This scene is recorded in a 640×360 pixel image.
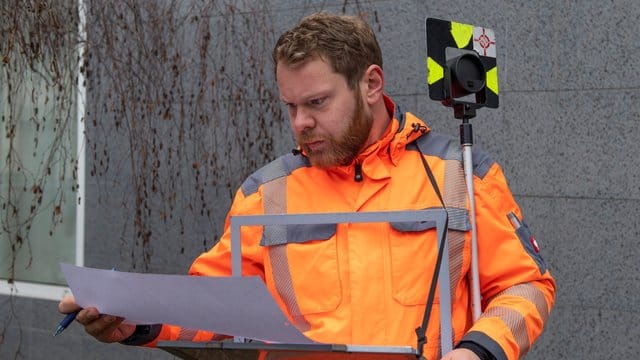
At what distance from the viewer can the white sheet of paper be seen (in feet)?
6.38

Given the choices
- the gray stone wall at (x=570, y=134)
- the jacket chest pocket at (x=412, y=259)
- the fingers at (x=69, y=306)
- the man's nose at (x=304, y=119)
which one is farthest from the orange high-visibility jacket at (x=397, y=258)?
the gray stone wall at (x=570, y=134)

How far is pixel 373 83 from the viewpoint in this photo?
2.39 metres

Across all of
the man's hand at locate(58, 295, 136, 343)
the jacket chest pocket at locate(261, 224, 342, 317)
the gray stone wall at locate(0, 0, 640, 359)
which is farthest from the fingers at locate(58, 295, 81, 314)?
the gray stone wall at locate(0, 0, 640, 359)

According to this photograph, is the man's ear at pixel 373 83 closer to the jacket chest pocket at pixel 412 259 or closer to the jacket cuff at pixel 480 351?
the jacket chest pocket at pixel 412 259

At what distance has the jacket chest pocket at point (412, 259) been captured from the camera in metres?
2.19

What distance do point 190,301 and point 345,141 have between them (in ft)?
1.84

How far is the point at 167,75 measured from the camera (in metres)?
5.48

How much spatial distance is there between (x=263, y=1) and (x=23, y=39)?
1379 millimetres

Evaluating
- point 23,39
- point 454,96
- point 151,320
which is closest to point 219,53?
point 23,39

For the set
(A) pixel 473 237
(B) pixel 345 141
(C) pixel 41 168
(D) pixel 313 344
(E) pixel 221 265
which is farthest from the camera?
(C) pixel 41 168

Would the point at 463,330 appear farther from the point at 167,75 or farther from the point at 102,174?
the point at 102,174

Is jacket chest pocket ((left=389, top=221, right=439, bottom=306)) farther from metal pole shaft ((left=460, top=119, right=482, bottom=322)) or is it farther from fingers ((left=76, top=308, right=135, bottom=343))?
fingers ((left=76, top=308, right=135, bottom=343))

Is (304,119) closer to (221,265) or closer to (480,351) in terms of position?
(221,265)

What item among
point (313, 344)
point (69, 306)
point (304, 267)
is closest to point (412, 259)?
point (304, 267)
